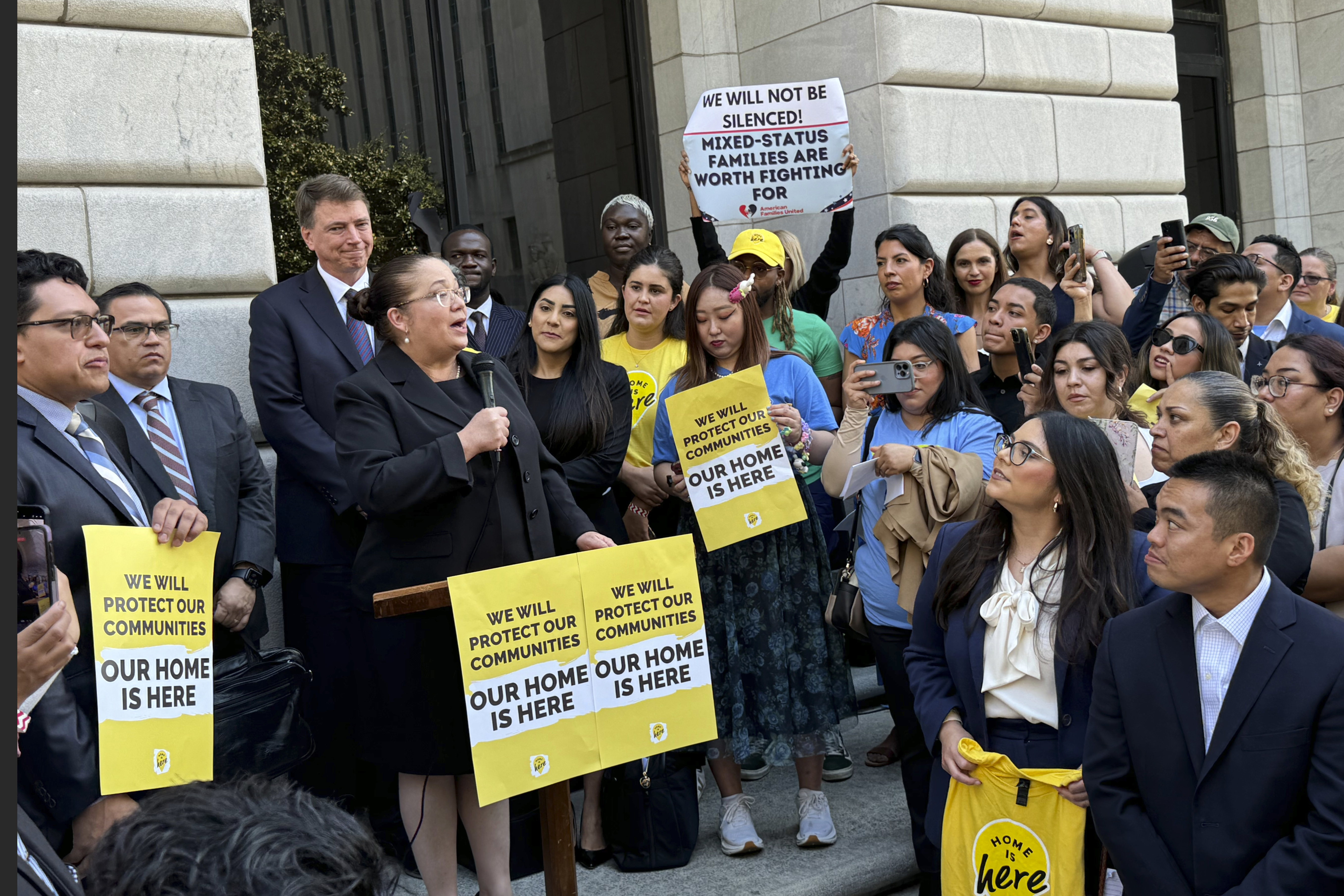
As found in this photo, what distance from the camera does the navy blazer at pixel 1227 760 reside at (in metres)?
2.76

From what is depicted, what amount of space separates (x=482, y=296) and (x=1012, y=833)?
12.5 ft

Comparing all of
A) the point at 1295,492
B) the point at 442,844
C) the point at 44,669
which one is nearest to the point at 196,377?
the point at 442,844

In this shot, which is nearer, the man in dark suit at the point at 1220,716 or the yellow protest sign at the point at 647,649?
the man in dark suit at the point at 1220,716

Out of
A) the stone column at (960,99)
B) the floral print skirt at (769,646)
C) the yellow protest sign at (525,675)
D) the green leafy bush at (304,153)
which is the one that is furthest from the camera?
the stone column at (960,99)

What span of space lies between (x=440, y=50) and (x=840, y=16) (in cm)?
256

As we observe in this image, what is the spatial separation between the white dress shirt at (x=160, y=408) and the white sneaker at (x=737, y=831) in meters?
2.41

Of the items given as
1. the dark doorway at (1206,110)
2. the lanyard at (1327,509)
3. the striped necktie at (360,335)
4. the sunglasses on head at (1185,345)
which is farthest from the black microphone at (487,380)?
the dark doorway at (1206,110)

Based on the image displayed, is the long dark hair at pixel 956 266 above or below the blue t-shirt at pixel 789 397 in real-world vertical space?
above

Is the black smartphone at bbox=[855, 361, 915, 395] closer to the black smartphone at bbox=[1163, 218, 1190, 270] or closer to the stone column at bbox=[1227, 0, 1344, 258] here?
the black smartphone at bbox=[1163, 218, 1190, 270]

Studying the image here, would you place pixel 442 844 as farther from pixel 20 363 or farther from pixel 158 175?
pixel 158 175

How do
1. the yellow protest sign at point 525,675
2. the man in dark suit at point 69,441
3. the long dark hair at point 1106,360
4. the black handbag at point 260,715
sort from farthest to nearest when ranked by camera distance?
1. the long dark hair at point 1106,360
2. the black handbag at point 260,715
3. the yellow protest sign at point 525,675
4. the man in dark suit at point 69,441

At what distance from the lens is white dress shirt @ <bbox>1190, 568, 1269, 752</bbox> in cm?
296

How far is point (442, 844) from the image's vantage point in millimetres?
3934

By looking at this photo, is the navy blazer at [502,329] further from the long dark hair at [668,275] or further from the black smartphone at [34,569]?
the black smartphone at [34,569]
